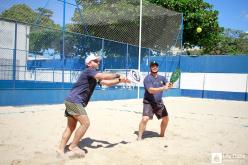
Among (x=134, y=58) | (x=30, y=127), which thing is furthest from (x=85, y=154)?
(x=134, y=58)

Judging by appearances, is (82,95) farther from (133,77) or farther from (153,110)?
(153,110)

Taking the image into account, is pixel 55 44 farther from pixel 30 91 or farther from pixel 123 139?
pixel 123 139

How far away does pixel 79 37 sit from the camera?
51.7 ft

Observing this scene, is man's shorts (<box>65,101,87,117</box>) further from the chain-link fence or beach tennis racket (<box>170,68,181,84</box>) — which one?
the chain-link fence

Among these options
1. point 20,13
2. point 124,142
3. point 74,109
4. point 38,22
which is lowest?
point 124,142

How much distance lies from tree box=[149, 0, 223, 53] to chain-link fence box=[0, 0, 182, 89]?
6709 mm

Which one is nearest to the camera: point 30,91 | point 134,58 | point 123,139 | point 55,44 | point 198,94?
point 123,139

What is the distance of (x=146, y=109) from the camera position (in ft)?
21.4

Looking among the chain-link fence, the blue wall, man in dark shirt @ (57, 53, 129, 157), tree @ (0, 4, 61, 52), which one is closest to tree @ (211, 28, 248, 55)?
the blue wall

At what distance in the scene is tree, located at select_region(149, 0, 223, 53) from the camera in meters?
27.9

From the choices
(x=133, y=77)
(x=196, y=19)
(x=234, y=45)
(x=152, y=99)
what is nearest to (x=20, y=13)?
(x=152, y=99)

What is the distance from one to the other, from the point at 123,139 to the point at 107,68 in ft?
35.3

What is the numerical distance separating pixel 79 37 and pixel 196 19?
15.3m

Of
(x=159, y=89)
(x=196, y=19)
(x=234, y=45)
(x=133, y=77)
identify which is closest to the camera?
(x=133, y=77)
